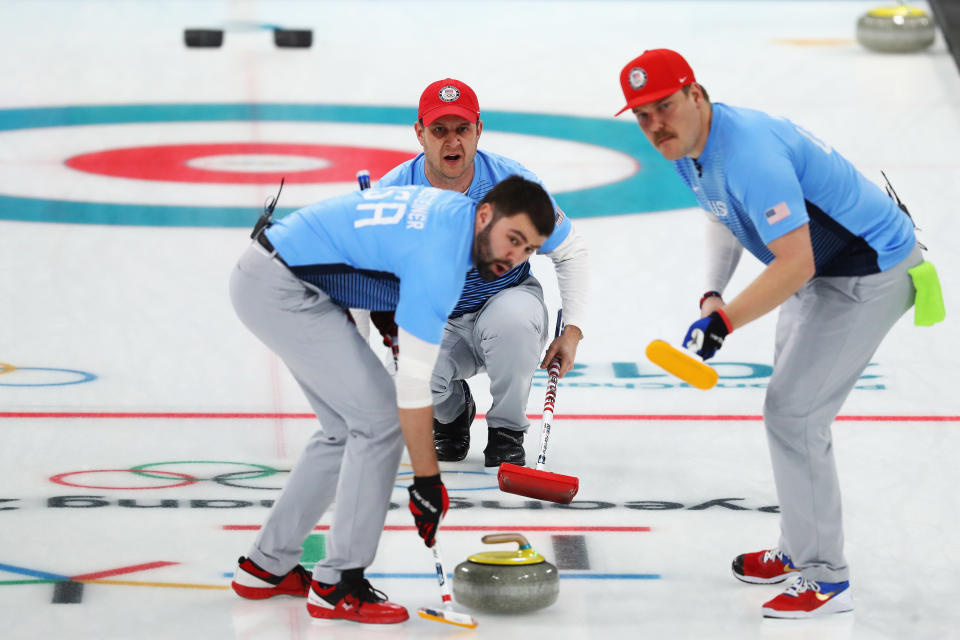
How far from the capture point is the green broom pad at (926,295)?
11.8 feet

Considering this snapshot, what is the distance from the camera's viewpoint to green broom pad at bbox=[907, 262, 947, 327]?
142 inches

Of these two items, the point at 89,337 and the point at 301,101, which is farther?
the point at 301,101

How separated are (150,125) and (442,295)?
6989 mm

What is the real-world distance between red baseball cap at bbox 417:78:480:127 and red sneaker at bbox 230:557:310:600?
5.41 ft

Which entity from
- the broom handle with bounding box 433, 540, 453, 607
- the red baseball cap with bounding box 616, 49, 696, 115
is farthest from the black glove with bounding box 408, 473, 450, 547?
the red baseball cap with bounding box 616, 49, 696, 115

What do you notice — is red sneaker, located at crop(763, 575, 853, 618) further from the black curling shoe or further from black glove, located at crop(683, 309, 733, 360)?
the black curling shoe

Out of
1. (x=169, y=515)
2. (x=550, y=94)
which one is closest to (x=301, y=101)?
(x=550, y=94)

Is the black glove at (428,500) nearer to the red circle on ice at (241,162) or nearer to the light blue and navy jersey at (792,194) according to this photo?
the light blue and navy jersey at (792,194)

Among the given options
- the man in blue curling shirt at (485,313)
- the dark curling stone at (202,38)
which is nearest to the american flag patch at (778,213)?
the man in blue curling shirt at (485,313)

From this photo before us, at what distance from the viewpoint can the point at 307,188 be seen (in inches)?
320

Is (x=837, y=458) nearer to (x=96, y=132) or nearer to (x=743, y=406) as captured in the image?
(x=743, y=406)

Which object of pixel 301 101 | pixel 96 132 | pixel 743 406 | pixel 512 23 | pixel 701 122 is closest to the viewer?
pixel 701 122

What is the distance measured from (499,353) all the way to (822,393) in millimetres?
1311

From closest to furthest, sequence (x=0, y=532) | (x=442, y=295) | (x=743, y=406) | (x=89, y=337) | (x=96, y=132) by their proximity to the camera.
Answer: (x=442, y=295) < (x=0, y=532) < (x=743, y=406) < (x=89, y=337) < (x=96, y=132)
